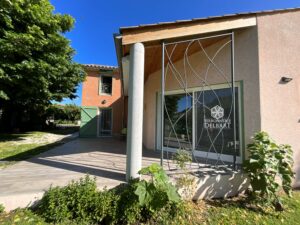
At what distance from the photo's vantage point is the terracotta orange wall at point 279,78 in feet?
13.0

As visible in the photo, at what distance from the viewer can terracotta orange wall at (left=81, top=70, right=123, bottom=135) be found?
46.2 feet

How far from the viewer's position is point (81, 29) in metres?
13.7

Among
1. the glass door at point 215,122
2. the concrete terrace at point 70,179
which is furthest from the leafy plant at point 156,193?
the glass door at point 215,122

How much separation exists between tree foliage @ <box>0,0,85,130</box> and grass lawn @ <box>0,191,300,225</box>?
8.10 metres

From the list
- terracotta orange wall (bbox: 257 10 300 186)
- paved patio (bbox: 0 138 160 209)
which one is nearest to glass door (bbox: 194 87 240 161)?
terracotta orange wall (bbox: 257 10 300 186)

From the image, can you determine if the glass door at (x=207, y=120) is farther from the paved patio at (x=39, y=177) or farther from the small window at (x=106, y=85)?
the small window at (x=106, y=85)

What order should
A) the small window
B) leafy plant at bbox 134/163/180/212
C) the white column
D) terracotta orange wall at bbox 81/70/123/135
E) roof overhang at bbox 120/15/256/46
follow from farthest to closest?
the small window → terracotta orange wall at bbox 81/70/123/135 → roof overhang at bbox 120/15/256/46 → the white column → leafy plant at bbox 134/163/180/212

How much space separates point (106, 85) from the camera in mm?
14688

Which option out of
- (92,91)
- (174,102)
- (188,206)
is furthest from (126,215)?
(92,91)

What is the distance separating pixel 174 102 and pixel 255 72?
8.57 ft

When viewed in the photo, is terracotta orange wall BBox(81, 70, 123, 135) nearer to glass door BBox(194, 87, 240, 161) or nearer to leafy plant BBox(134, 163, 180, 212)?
glass door BBox(194, 87, 240, 161)

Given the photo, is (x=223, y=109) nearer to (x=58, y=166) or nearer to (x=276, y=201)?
(x=276, y=201)

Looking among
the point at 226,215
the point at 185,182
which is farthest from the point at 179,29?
the point at 226,215

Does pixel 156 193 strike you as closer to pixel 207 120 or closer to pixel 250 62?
pixel 207 120
